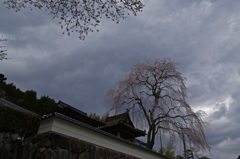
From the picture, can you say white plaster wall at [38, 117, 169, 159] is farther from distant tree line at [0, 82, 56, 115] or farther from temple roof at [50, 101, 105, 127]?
distant tree line at [0, 82, 56, 115]

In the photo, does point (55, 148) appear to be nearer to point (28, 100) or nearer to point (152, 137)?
point (152, 137)

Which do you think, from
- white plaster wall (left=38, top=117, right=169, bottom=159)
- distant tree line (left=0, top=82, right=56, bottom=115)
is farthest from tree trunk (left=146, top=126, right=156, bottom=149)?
distant tree line (left=0, top=82, right=56, bottom=115)

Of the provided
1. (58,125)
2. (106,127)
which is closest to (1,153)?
(58,125)

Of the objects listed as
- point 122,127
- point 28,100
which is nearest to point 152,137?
point 122,127

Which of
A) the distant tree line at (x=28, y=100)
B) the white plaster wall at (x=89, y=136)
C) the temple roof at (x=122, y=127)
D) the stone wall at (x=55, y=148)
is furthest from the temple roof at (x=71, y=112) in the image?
the stone wall at (x=55, y=148)

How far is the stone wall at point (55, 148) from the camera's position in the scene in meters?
4.48

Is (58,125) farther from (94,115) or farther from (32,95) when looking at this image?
(94,115)

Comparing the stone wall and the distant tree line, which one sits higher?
the distant tree line

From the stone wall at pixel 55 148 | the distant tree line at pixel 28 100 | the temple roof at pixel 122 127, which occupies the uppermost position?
the distant tree line at pixel 28 100

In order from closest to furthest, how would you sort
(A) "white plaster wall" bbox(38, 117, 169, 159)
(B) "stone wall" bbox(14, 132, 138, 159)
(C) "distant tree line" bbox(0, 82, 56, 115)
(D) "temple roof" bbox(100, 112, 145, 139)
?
(B) "stone wall" bbox(14, 132, 138, 159) < (A) "white plaster wall" bbox(38, 117, 169, 159) < (D) "temple roof" bbox(100, 112, 145, 139) < (C) "distant tree line" bbox(0, 82, 56, 115)

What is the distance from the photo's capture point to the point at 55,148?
4.61 m

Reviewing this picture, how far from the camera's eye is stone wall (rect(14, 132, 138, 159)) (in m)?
4.48

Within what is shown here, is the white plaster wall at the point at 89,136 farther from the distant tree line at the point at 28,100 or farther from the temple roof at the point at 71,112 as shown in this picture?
the distant tree line at the point at 28,100

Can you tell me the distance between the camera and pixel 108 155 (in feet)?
19.1
